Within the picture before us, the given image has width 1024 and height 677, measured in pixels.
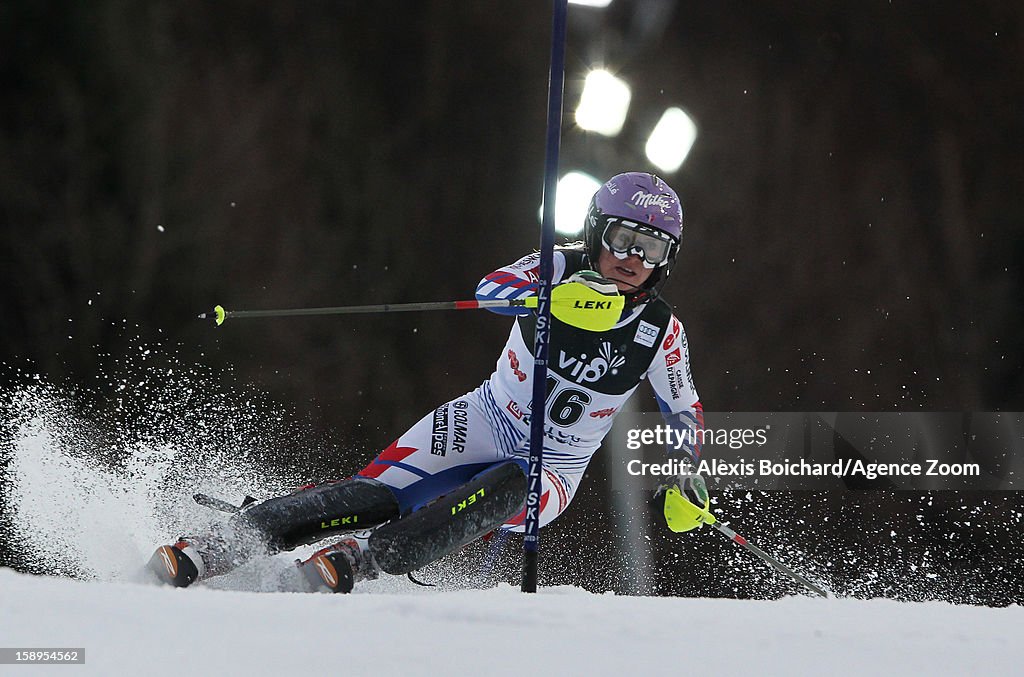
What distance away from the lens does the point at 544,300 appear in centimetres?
259

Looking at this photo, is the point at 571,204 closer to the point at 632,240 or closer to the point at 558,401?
the point at 632,240

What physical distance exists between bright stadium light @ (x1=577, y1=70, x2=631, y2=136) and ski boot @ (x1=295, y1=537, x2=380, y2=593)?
10.7 feet

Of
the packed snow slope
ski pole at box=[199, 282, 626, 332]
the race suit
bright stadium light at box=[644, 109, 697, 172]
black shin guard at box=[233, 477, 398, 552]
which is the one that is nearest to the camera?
the packed snow slope

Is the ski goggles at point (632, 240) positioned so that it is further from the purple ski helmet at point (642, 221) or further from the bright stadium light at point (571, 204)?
the bright stadium light at point (571, 204)

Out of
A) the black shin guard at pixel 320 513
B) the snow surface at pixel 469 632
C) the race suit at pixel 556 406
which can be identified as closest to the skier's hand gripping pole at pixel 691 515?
the race suit at pixel 556 406

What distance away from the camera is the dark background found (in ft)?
16.4

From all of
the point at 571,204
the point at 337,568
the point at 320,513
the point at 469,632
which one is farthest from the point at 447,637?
the point at 571,204

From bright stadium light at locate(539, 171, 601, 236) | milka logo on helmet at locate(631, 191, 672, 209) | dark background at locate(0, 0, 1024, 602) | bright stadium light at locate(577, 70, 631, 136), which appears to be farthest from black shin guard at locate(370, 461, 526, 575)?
bright stadium light at locate(577, 70, 631, 136)

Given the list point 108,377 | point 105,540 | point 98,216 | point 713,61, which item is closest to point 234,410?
point 108,377

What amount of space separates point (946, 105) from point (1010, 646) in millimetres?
4215

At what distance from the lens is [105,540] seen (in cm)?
266

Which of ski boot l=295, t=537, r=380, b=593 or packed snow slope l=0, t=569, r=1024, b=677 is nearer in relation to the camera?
packed snow slope l=0, t=569, r=1024, b=677

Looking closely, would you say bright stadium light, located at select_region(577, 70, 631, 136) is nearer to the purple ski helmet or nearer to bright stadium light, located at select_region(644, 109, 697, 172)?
bright stadium light, located at select_region(644, 109, 697, 172)

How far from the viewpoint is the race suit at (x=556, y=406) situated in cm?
284
